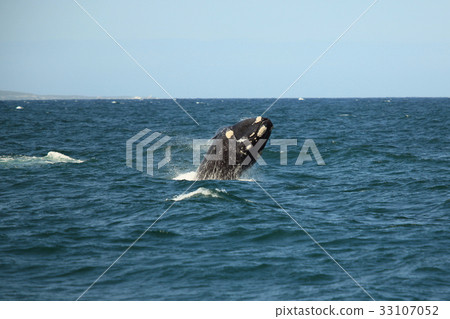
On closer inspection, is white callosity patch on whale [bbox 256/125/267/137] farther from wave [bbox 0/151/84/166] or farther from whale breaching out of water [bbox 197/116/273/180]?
wave [bbox 0/151/84/166]

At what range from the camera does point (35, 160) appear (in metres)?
27.7

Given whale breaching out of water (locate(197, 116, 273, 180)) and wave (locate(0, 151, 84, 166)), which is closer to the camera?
whale breaching out of water (locate(197, 116, 273, 180))

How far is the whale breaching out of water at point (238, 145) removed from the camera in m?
16.1

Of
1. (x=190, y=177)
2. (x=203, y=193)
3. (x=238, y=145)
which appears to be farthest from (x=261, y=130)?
(x=190, y=177)

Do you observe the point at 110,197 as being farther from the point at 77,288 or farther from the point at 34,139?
the point at 34,139

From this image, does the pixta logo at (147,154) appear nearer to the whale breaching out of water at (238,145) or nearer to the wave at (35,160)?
the wave at (35,160)

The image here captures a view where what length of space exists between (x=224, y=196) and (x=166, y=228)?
151 inches

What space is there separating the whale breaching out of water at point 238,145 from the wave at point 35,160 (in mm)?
12083

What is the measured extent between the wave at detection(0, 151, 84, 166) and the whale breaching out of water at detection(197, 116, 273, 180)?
12083 mm

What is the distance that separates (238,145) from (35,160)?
15289mm

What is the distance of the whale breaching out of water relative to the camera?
16.1 metres

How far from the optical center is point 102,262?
455 inches

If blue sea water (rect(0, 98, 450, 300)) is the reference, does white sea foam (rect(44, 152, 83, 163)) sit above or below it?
above

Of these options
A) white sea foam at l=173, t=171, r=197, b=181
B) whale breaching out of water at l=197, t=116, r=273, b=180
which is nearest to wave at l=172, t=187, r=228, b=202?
whale breaching out of water at l=197, t=116, r=273, b=180
